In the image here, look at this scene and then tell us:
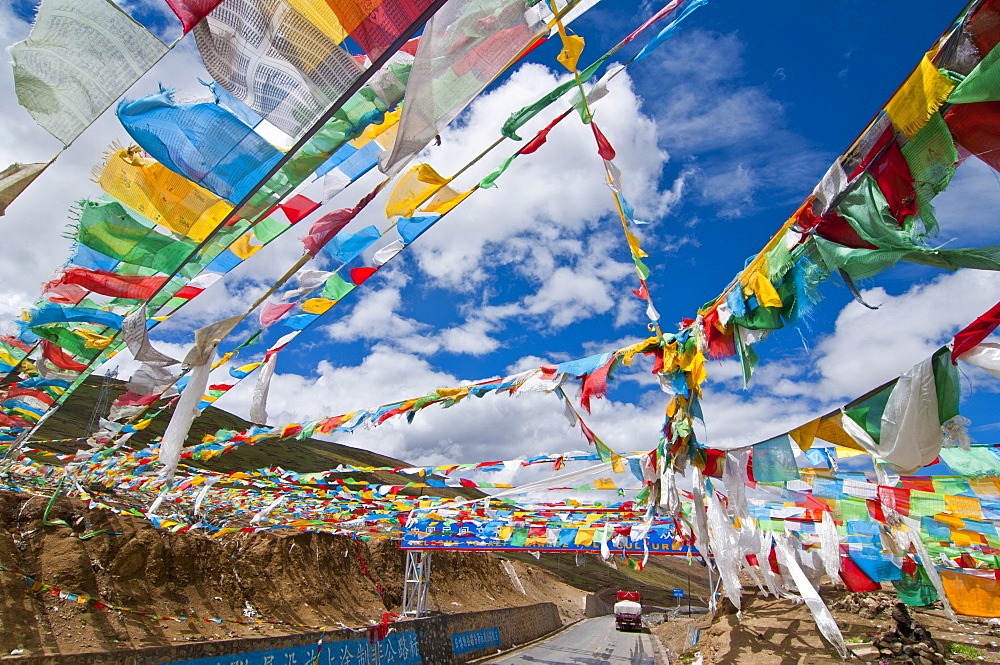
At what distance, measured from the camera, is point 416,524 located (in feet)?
42.4

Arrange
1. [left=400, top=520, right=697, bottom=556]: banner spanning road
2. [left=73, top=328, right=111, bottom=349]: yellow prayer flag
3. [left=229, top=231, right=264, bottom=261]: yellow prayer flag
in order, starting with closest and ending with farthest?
[left=229, top=231, right=264, bottom=261]: yellow prayer flag < [left=73, top=328, right=111, bottom=349]: yellow prayer flag < [left=400, top=520, right=697, bottom=556]: banner spanning road

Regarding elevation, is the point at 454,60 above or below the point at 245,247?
below

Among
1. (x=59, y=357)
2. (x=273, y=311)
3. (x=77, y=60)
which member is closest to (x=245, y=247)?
(x=273, y=311)

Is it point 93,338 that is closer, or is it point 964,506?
point 93,338

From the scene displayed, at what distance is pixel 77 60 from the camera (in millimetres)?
2182

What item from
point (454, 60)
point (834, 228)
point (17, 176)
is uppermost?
Result: point (454, 60)

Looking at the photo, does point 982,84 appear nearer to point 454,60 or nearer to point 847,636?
point 454,60

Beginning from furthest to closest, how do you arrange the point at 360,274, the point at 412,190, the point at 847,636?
1. the point at 847,636
2. the point at 360,274
3. the point at 412,190

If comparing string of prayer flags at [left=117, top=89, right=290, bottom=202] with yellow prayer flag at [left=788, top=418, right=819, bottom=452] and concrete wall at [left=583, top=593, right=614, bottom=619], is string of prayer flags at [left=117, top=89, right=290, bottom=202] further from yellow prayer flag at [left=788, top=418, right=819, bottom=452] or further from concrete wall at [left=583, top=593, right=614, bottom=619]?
concrete wall at [left=583, top=593, right=614, bottom=619]

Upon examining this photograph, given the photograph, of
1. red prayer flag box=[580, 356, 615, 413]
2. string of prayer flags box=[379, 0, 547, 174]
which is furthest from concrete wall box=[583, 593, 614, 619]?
string of prayer flags box=[379, 0, 547, 174]

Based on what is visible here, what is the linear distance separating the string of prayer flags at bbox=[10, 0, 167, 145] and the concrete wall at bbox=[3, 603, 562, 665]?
189 inches

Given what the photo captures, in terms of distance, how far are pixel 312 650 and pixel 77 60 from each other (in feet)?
28.0

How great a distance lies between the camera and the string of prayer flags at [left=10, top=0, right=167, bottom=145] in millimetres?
2137

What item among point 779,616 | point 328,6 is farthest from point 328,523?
point 328,6
